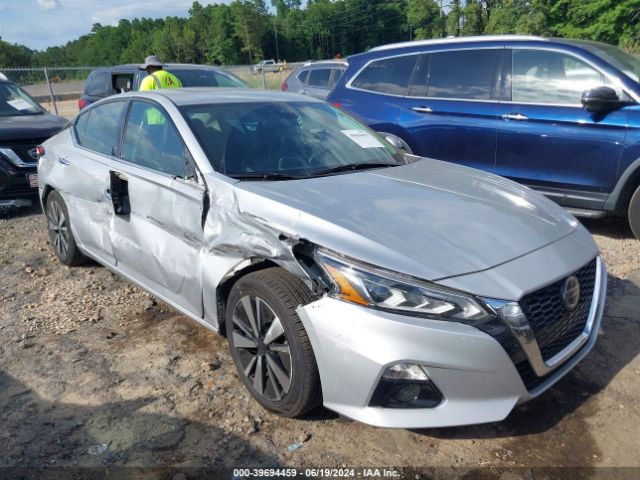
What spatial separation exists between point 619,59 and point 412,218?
13.2 ft

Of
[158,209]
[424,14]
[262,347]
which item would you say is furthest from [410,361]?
[424,14]

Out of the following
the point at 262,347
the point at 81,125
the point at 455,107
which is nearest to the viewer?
the point at 262,347

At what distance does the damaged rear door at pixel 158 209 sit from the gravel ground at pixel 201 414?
0.41 meters

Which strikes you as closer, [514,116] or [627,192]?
[627,192]

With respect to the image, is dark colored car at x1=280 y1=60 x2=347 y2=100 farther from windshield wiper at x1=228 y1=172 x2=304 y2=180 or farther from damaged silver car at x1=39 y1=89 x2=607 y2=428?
windshield wiper at x1=228 y1=172 x2=304 y2=180

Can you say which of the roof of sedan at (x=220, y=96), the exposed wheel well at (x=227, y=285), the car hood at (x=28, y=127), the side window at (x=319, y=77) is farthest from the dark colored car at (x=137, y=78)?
the exposed wheel well at (x=227, y=285)

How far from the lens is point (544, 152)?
17.9ft

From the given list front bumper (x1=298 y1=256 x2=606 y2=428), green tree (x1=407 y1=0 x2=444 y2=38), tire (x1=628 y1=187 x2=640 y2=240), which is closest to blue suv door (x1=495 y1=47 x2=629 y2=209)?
tire (x1=628 y1=187 x2=640 y2=240)

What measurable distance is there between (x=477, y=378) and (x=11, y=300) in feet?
12.8

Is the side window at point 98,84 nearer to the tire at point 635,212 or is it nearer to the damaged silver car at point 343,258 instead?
the damaged silver car at point 343,258

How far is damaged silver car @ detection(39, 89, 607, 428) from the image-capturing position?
2.38m

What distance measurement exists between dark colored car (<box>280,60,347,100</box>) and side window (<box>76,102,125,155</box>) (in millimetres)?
7015

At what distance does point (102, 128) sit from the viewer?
452cm

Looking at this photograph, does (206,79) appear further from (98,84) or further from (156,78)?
(98,84)
